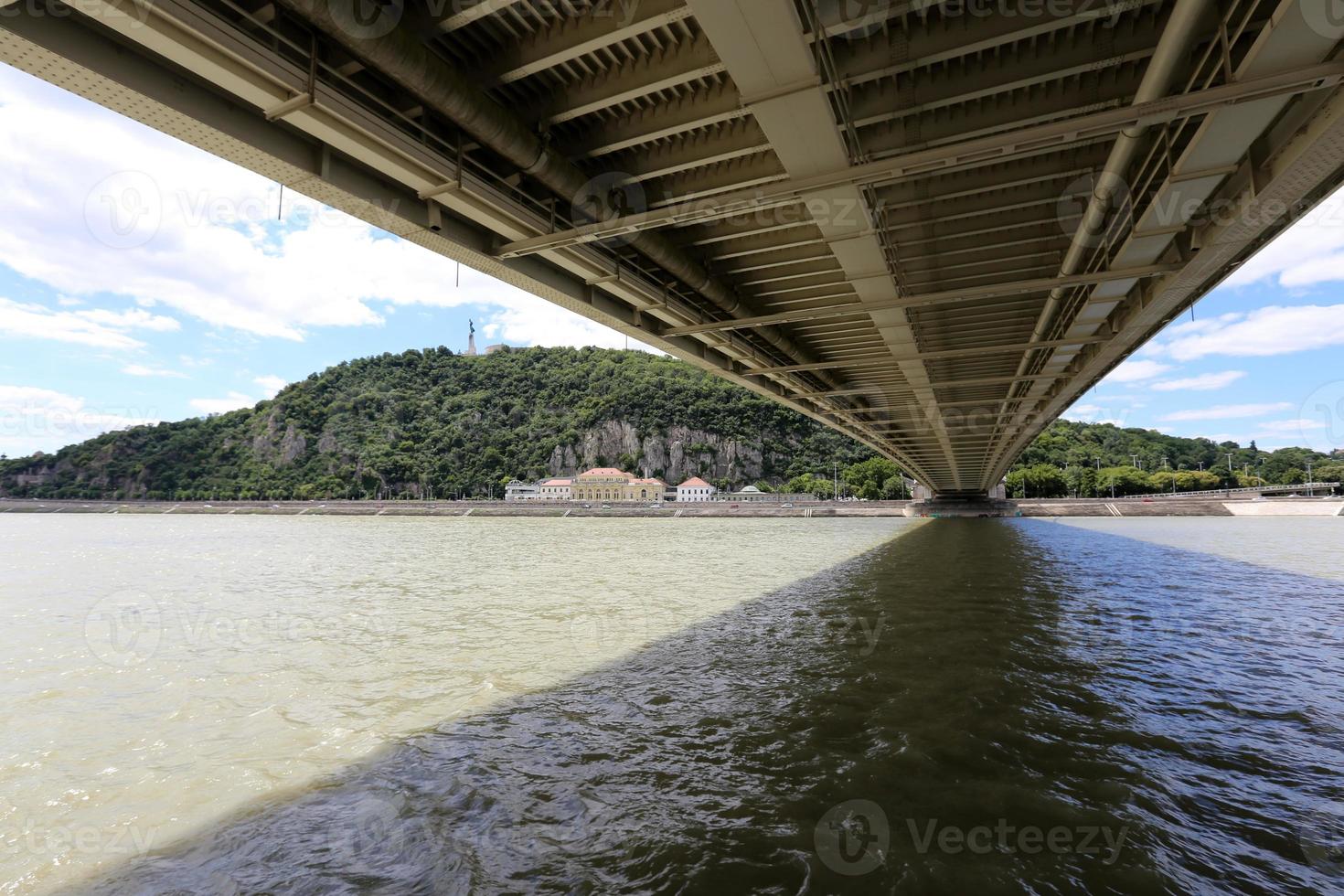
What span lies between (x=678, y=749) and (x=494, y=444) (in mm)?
166207

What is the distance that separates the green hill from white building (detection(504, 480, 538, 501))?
628 cm

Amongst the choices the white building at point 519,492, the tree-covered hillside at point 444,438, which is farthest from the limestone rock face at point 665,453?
the white building at point 519,492

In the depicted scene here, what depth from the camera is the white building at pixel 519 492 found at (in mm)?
149250

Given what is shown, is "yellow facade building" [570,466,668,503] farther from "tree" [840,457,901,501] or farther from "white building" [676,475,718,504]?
"tree" [840,457,901,501]

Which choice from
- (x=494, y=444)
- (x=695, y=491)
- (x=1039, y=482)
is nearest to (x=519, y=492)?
(x=494, y=444)

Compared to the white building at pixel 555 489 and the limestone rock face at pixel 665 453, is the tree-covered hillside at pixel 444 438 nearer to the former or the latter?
the limestone rock face at pixel 665 453

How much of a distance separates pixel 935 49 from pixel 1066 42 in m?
1.54

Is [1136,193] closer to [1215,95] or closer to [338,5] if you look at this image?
[1215,95]

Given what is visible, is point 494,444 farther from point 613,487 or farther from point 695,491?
point 695,491

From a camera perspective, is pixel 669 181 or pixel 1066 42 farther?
pixel 669 181

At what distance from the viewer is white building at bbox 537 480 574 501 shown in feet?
480

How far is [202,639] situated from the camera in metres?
10.9

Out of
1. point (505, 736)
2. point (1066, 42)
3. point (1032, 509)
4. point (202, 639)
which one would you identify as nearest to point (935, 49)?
point (1066, 42)

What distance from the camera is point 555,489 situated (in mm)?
147250
